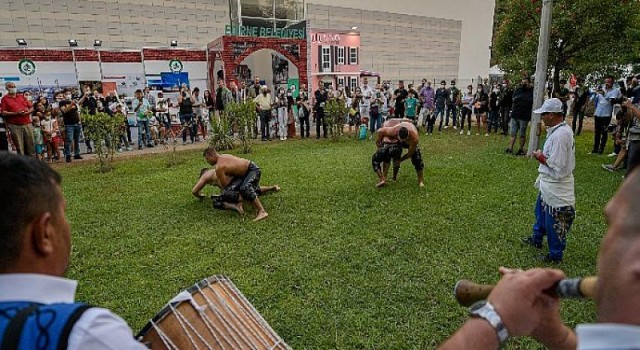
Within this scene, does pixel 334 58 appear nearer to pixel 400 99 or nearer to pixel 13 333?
pixel 400 99

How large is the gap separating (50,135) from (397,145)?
910 cm

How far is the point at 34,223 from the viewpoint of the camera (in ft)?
3.35

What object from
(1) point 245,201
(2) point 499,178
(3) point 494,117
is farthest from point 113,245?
(3) point 494,117

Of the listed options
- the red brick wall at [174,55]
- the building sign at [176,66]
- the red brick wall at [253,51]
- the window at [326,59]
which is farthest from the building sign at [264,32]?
the window at [326,59]

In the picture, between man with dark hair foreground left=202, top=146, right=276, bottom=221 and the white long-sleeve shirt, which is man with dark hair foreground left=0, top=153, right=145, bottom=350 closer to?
the white long-sleeve shirt

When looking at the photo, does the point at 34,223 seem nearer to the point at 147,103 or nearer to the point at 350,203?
the point at 350,203

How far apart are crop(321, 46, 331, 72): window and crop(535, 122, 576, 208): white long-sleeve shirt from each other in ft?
61.6

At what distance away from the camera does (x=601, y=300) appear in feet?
2.37

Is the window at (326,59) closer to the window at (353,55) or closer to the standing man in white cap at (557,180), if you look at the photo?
the window at (353,55)

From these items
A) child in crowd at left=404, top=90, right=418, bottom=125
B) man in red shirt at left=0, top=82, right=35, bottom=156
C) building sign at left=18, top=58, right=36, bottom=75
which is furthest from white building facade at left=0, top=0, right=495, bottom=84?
man in red shirt at left=0, top=82, right=35, bottom=156

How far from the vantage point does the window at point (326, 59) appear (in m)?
22.0

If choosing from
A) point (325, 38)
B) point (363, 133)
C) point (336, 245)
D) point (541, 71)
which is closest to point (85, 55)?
point (363, 133)

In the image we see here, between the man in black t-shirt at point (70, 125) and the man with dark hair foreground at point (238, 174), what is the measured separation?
266 inches

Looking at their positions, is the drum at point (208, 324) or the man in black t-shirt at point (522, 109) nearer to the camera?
the drum at point (208, 324)
